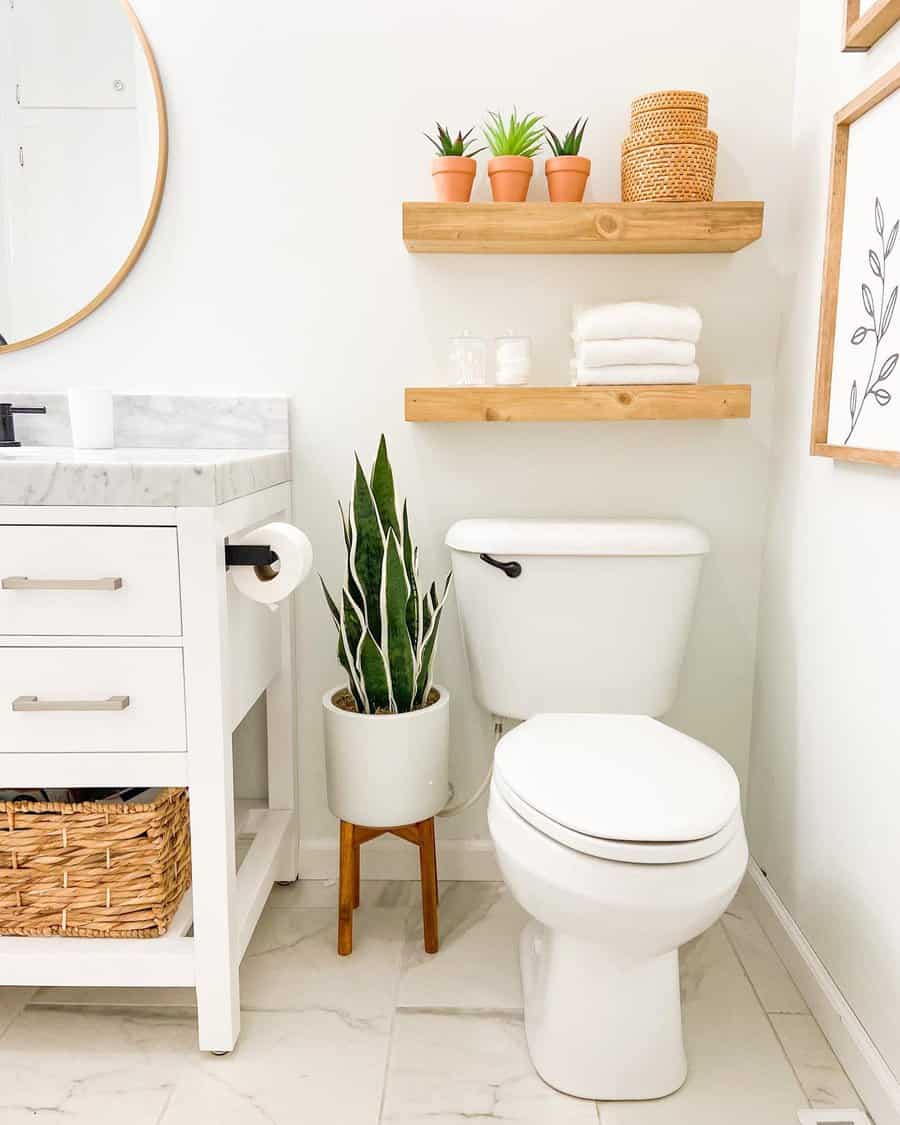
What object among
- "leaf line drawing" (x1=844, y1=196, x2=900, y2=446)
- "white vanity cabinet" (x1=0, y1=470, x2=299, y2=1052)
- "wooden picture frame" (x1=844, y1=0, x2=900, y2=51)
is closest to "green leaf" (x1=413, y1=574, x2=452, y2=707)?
"white vanity cabinet" (x1=0, y1=470, x2=299, y2=1052)

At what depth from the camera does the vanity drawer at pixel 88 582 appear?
3.47ft

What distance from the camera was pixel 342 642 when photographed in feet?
4.69

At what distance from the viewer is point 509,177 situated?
140cm

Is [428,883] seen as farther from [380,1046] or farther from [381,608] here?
[381,608]

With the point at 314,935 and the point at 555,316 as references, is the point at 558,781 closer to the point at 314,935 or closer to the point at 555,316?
the point at 314,935

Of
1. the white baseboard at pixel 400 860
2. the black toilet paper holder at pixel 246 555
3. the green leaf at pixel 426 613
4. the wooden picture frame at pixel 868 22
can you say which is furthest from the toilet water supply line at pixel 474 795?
the wooden picture frame at pixel 868 22

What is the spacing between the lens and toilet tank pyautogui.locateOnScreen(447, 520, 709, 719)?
4.66 ft

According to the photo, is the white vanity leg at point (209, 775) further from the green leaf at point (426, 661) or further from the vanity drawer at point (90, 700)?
the green leaf at point (426, 661)

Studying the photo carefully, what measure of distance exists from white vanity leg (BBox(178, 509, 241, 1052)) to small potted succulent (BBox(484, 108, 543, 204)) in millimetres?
786

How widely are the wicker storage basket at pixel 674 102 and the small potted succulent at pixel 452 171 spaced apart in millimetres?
289

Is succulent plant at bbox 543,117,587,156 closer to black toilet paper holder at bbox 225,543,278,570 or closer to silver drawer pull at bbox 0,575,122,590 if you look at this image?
black toilet paper holder at bbox 225,543,278,570

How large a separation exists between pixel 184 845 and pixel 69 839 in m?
0.19

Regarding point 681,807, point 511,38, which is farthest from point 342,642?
point 511,38

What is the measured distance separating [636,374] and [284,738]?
3.12 ft
